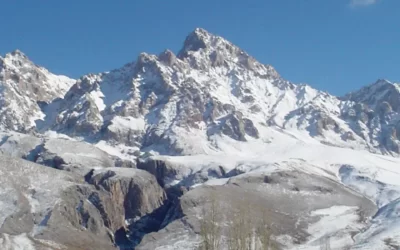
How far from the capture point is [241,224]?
118312 millimetres

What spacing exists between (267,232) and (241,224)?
395cm

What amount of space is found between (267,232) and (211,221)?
8639mm

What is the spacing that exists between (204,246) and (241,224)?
20.7ft

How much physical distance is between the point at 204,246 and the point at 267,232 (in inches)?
371

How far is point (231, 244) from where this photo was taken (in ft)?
391

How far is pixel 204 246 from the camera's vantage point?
11838 centimetres

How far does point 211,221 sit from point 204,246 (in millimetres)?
4147

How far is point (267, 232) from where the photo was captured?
117812 millimetres

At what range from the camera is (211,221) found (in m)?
120

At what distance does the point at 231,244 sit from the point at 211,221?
14.9 ft
